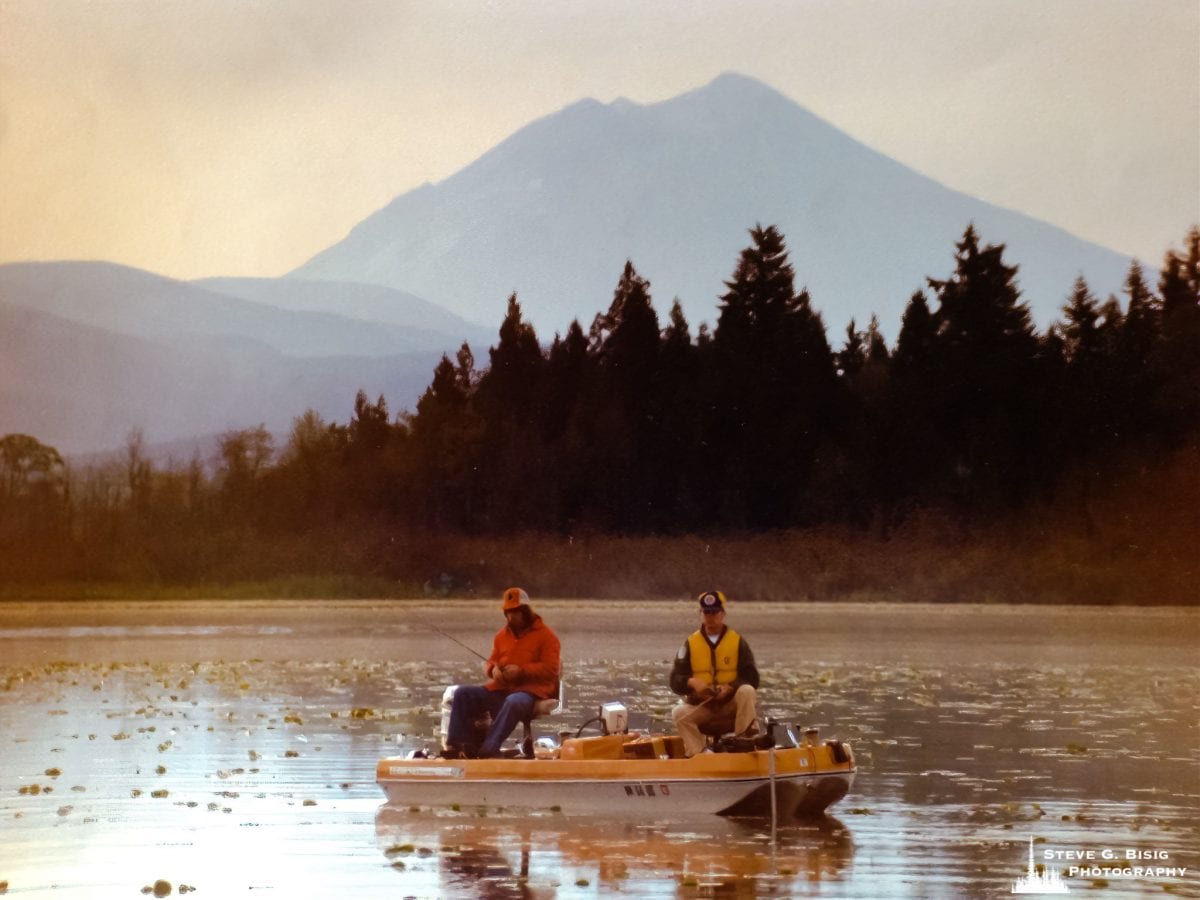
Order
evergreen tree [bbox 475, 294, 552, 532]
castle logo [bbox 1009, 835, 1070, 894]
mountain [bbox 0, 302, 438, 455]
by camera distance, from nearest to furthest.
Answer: castle logo [bbox 1009, 835, 1070, 894] < evergreen tree [bbox 475, 294, 552, 532] < mountain [bbox 0, 302, 438, 455]

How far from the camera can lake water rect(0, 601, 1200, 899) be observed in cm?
1373

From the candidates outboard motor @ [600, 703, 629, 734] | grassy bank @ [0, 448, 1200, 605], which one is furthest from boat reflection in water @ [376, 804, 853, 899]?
grassy bank @ [0, 448, 1200, 605]

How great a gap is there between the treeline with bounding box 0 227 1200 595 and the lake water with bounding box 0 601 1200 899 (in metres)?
24.0

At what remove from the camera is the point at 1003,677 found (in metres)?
32.3

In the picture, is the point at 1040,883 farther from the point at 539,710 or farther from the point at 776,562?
the point at 776,562

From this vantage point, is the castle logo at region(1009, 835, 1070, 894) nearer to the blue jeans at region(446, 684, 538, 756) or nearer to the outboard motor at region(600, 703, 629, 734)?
the outboard motor at region(600, 703, 629, 734)

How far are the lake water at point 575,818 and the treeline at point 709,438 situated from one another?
24.0 metres

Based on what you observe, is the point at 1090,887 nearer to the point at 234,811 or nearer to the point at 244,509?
the point at 234,811

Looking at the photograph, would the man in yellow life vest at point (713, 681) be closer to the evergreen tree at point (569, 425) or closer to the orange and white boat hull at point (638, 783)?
the orange and white boat hull at point (638, 783)

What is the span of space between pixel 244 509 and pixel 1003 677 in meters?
39.8

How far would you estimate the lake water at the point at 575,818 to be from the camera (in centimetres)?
1373

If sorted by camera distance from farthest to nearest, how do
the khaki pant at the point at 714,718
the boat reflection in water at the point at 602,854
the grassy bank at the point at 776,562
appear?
the grassy bank at the point at 776,562
the khaki pant at the point at 714,718
the boat reflection in water at the point at 602,854

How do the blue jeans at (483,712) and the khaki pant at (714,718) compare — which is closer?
the khaki pant at (714,718)

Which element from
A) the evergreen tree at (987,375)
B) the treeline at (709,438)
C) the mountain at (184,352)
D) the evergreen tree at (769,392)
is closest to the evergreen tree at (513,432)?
the treeline at (709,438)
